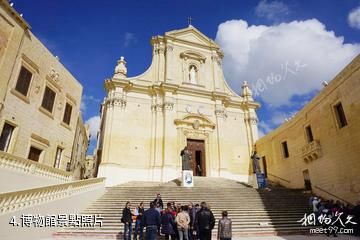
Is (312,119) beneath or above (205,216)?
above

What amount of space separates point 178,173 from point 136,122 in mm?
5382

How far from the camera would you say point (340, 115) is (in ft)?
43.4

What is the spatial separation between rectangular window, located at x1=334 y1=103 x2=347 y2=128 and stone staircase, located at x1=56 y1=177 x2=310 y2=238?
461cm

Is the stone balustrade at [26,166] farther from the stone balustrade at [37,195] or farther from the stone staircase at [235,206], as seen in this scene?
the stone staircase at [235,206]

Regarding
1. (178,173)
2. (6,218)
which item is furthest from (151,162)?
(6,218)

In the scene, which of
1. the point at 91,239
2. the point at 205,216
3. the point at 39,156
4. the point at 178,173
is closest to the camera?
the point at 205,216

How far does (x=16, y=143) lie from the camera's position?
39.1 ft

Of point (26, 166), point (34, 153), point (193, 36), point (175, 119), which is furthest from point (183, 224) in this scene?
point (193, 36)

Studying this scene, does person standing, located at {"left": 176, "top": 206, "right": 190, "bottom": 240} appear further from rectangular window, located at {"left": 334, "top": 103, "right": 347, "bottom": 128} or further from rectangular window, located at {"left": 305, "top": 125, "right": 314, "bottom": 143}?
rectangular window, located at {"left": 305, "top": 125, "right": 314, "bottom": 143}

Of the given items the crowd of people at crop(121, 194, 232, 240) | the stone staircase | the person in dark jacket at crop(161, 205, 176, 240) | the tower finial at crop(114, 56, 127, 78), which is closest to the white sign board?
the stone staircase

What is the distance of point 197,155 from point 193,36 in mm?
12793

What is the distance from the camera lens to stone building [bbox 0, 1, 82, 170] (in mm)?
11516

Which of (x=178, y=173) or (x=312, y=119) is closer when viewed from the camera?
(x=312, y=119)

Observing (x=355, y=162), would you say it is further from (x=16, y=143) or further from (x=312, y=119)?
(x=16, y=143)
